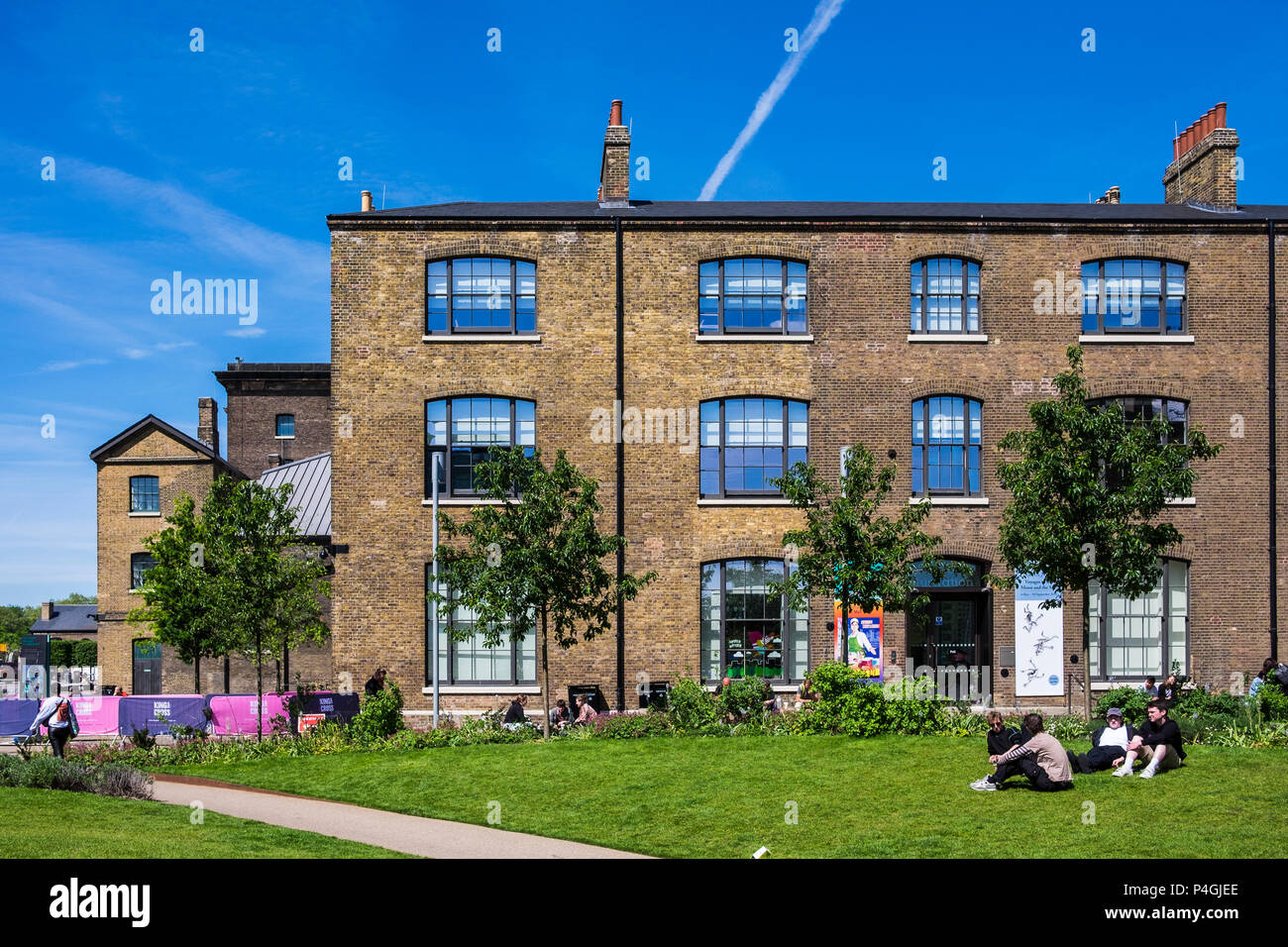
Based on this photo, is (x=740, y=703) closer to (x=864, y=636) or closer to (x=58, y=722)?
(x=864, y=636)

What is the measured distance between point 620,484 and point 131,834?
51.8 feet

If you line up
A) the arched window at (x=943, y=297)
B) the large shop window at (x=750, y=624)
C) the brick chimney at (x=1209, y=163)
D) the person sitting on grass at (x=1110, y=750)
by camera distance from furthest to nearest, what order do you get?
1. the brick chimney at (x=1209, y=163)
2. the arched window at (x=943, y=297)
3. the large shop window at (x=750, y=624)
4. the person sitting on grass at (x=1110, y=750)

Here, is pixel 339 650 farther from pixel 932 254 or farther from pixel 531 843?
pixel 932 254

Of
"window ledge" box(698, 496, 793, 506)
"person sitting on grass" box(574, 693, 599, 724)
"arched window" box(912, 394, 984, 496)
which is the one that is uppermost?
"arched window" box(912, 394, 984, 496)

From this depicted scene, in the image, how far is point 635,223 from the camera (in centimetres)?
2619

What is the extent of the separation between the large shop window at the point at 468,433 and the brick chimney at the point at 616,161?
623 cm

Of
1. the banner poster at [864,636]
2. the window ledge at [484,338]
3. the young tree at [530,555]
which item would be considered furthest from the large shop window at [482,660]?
the banner poster at [864,636]

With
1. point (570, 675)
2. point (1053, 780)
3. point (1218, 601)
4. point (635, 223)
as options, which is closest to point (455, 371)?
point (635, 223)

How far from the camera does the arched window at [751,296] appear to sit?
26.4m

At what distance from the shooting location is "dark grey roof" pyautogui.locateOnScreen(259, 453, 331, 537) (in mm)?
35750

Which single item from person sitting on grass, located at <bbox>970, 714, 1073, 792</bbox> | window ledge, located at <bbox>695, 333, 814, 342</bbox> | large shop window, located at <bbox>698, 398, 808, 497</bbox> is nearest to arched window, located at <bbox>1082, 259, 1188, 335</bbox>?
window ledge, located at <bbox>695, 333, 814, 342</bbox>

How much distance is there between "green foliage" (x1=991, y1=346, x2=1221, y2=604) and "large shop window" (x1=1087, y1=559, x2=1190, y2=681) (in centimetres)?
713

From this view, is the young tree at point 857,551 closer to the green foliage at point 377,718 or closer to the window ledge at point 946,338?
the window ledge at point 946,338

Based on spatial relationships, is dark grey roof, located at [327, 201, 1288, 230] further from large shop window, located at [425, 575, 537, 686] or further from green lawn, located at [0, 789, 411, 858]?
green lawn, located at [0, 789, 411, 858]
